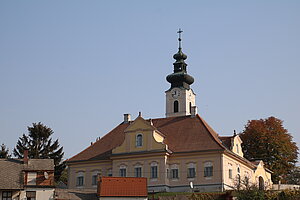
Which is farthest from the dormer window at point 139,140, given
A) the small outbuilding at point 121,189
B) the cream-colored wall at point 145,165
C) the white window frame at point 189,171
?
the small outbuilding at point 121,189

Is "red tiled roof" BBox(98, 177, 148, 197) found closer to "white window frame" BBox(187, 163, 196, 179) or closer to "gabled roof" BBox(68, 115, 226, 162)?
"white window frame" BBox(187, 163, 196, 179)

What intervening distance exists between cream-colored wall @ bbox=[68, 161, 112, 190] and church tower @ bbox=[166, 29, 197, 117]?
11.8 meters

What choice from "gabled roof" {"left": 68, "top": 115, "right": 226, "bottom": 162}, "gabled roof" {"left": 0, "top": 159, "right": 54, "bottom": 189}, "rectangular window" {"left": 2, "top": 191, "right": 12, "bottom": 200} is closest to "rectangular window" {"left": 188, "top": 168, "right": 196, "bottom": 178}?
"gabled roof" {"left": 68, "top": 115, "right": 226, "bottom": 162}

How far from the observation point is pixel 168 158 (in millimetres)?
57844

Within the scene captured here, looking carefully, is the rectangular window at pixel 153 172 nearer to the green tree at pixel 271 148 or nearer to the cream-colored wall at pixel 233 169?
the cream-colored wall at pixel 233 169

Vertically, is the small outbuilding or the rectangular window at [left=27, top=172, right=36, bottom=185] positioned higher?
the rectangular window at [left=27, top=172, right=36, bottom=185]

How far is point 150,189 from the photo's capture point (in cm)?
5706

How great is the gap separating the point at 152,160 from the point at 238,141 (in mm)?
10658

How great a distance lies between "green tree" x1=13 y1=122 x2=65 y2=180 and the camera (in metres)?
72.8

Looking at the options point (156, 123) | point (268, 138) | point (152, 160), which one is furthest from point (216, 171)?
point (268, 138)

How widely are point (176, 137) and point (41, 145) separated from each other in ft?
70.4

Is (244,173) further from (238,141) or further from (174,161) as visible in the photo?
(174,161)

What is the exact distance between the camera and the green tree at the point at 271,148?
7100cm

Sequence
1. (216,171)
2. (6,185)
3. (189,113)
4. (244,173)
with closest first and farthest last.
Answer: (6,185) → (216,171) → (244,173) → (189,113)
